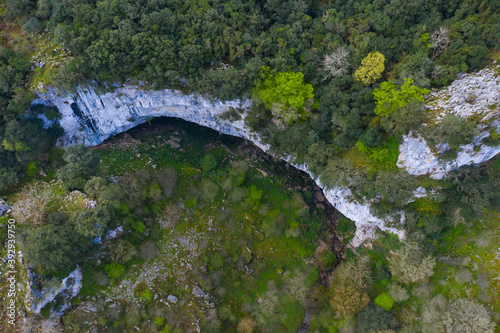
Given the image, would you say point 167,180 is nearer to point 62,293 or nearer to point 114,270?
point 114,270

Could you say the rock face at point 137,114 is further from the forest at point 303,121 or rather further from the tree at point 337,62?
the tree at point 337,62

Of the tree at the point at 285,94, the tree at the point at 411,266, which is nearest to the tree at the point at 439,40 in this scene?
the tree at the point at 285,94

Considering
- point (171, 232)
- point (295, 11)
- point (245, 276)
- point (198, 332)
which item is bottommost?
point (198, 332)

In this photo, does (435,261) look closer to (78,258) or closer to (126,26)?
(78,258)

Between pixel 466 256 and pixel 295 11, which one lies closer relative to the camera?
pixel 466 256

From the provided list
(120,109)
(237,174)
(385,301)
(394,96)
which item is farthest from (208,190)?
(385,301)

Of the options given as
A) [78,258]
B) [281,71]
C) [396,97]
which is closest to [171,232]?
[78,258]

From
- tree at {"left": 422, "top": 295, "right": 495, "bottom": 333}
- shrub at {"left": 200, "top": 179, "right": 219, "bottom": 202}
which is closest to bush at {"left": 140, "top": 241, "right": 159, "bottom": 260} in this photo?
shrub at {"left": 200, "top": 179, "right": 219, "bottom": 202}

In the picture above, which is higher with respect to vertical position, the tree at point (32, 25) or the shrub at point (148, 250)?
the tree at point (32, 25)
